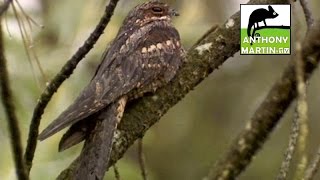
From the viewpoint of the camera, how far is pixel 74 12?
3.94 metres

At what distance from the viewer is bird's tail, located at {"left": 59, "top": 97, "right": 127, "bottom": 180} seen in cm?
201

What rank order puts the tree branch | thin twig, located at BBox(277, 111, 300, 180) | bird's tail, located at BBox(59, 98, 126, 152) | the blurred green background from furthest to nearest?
the blurred green background < the tree branch < bird's tail, located at BBox(59, 98, 126, 152) < thin twig, located at BBox(277, 111, 300, 180)

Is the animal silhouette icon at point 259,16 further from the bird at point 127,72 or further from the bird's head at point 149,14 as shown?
the bird's head at point 149,14

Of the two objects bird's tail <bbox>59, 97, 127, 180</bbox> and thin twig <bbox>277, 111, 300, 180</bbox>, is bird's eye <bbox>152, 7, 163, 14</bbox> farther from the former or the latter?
thin twig <bbox>277, 111, 300, 180</bbox>

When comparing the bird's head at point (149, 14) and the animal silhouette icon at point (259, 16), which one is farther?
the bird's head at point (149, 14)

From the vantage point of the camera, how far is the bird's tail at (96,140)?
2012 millimetres

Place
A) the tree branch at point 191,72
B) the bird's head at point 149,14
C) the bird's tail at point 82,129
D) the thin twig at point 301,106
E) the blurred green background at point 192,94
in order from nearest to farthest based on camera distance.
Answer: the thin twig at point 301,106
the bird's tail at point 82,129
the tree branch at point 191,72
the bird's head at point 149,14
the blurred green background at point 192,94

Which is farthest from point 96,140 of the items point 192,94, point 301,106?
point 192,94

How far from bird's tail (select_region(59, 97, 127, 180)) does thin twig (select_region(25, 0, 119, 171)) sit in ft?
0.45

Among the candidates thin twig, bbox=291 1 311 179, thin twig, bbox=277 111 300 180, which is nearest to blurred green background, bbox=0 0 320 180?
thin twig, bbox=277 111 300 180

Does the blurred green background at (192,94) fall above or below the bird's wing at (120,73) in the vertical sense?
below

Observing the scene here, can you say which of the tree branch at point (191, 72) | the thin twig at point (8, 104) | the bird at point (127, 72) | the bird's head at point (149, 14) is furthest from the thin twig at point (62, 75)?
the bird's head at point (149, 14)

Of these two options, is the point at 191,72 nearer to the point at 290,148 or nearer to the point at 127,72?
the point at 127,72

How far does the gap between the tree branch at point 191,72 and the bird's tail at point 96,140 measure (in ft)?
0.14
